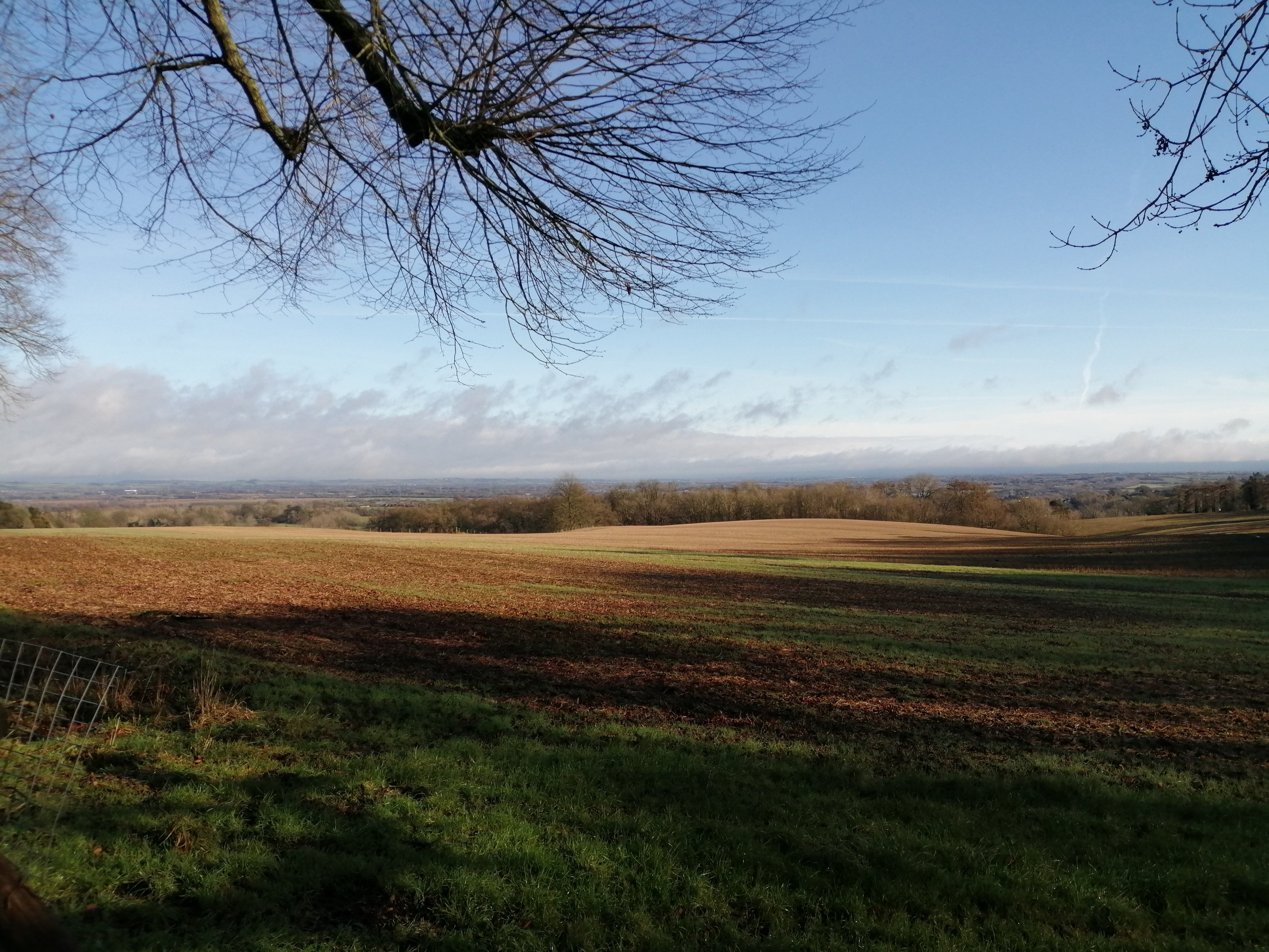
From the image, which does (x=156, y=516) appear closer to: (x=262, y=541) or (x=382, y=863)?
(x=262, y=541)

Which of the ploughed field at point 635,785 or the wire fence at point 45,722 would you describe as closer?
the wire fence at point 45,722

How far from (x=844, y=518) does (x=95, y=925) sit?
82421mm

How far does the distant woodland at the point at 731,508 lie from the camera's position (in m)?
66.9

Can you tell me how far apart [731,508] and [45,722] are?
268 ft

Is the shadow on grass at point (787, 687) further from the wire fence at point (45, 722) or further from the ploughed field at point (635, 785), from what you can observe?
the wire fence at point (45, 722)

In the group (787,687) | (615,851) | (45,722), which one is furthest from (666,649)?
(45,722)

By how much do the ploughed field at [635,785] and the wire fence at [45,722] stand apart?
20cm

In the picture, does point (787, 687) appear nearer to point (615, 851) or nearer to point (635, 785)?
point (635, 785)

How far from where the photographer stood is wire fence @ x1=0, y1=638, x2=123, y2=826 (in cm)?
369

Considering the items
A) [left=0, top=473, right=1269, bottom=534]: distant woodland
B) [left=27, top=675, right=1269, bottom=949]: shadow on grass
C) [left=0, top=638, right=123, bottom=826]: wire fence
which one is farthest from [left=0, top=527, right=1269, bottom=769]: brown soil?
[left=0, top=473, right=1269, bottom=534]: distant woodland

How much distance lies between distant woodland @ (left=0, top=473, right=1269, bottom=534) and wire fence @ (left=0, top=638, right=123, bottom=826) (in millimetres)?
50064

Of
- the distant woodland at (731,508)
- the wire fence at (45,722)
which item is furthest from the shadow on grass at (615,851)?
the distant woodland at (731,508)

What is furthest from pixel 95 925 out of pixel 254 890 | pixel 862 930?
pixel 862 930

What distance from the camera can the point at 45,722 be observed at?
5.75 meters
